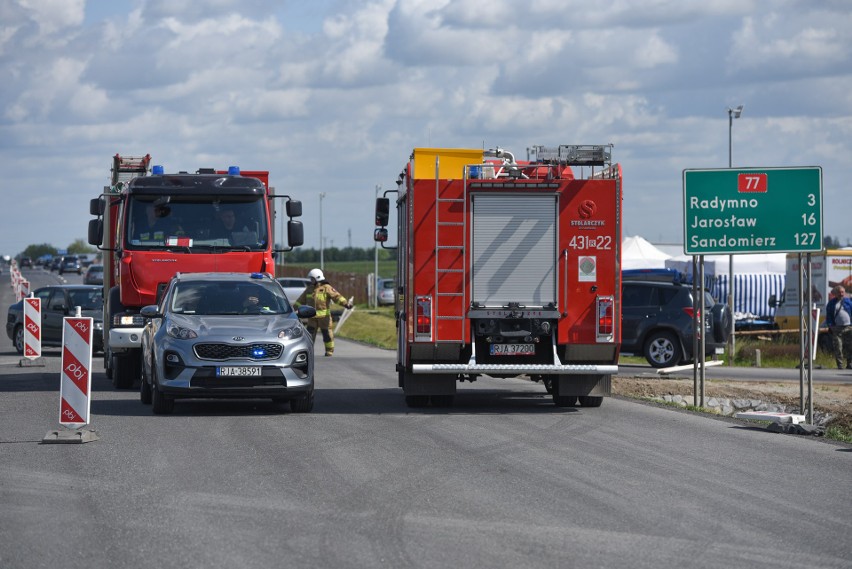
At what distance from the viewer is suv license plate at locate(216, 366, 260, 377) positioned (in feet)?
50.0

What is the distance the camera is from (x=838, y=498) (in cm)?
999

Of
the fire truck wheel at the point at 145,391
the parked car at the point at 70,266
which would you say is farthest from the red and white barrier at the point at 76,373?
the parked car at the point at 70,266

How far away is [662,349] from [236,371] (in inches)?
542

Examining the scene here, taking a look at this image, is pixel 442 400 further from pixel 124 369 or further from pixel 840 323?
pixel 840 323

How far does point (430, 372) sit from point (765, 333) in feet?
75.1

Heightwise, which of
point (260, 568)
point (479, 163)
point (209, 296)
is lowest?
point (260, 568)

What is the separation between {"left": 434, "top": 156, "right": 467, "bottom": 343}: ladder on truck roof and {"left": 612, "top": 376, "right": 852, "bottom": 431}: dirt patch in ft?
16.3

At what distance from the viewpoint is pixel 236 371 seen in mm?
15273

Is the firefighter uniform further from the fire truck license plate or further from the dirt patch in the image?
the fire truck license plate

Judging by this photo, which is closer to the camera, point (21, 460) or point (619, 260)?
point (21, 460)

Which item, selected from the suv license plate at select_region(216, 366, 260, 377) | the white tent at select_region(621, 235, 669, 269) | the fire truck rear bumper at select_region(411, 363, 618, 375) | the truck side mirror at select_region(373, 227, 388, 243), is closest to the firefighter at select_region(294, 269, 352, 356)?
the truck side mirror at select_region(373, 227, 388, 243)

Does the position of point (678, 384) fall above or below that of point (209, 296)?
below

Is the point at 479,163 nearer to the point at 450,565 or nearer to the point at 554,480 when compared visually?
the point at 554,480

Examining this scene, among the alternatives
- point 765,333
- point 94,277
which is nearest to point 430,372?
point 765,333
